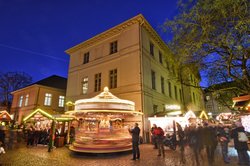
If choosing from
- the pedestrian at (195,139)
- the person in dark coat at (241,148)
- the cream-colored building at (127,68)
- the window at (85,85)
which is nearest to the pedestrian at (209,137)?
the pedestrian at (195,139)

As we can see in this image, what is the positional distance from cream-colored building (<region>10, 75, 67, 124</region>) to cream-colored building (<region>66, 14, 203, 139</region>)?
294 inches

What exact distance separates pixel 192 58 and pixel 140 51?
7000 millimetres

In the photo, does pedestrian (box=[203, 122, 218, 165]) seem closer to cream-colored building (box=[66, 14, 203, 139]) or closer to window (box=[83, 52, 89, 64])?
cream-colored building (box=[66, 14, 203, 139])

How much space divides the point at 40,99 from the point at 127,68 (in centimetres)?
1765

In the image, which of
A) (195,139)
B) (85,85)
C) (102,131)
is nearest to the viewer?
(195,139)

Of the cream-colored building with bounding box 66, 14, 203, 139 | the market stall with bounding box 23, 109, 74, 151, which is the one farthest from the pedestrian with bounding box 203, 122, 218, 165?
the market stall with bounding box 23, 109, 74, 151

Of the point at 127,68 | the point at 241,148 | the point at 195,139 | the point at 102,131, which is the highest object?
the point at 127,68

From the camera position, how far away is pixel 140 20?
1655cm

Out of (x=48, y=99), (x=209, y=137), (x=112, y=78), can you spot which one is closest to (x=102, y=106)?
(x=209, y=137)

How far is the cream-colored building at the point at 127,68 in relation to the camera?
15.5m

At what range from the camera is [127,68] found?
53.9 feet

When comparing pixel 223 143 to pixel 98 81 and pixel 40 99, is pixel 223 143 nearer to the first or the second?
pixel 98 81

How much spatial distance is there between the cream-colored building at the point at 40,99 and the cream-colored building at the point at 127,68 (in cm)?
748

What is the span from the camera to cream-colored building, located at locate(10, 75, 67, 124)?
2550 cm
